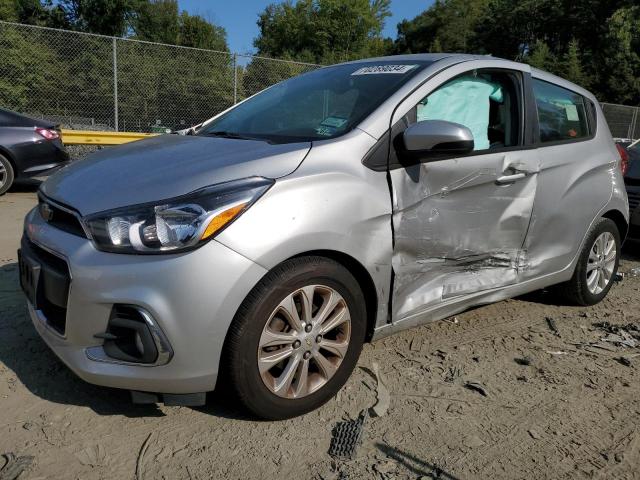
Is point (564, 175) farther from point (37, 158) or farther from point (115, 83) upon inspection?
point (115, 83)

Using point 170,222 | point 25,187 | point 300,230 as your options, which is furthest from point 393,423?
point 25,187

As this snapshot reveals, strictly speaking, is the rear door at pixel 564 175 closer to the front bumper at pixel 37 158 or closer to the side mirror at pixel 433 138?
the side mirror at pixel 433 138

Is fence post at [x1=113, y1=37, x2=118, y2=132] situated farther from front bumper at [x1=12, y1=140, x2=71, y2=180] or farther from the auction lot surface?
the auction lot surface

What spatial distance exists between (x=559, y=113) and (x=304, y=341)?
8.20ft

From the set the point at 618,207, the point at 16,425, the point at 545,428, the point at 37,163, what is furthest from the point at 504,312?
the point at 37,163

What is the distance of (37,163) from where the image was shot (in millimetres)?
7863

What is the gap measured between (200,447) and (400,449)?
83 cm

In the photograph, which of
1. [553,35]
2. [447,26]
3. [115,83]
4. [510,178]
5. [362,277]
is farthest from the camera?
[447,26]

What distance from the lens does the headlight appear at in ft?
6.95

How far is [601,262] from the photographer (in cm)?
416

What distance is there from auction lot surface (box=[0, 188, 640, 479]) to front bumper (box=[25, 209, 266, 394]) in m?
0.29

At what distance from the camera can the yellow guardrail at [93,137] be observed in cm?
999

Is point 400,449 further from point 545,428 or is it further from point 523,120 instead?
point 523,120

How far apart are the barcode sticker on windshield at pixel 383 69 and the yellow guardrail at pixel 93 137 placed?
7402 millimetres
